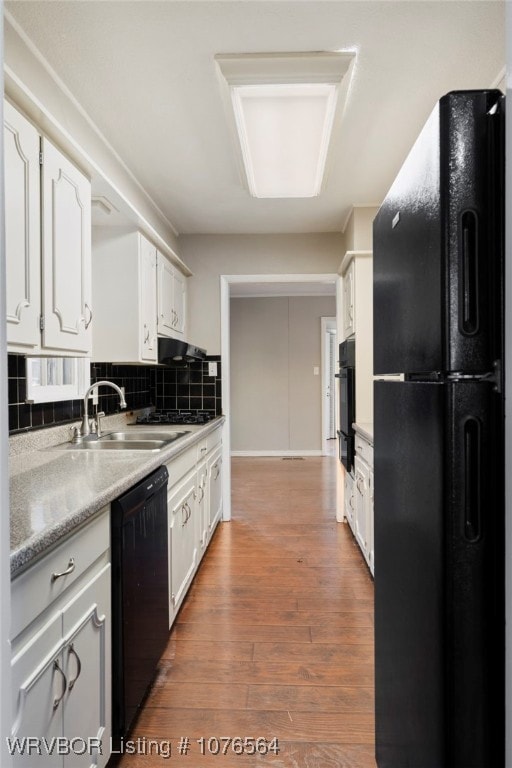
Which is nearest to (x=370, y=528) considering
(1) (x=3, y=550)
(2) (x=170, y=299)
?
(2) (x=170, y=299)

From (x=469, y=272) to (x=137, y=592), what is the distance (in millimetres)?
1462

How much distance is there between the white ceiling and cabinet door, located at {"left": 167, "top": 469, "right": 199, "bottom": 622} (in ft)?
5.87

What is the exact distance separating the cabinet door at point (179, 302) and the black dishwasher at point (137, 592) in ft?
6.66

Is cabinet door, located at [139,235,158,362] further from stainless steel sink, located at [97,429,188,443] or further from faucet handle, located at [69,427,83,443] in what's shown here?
faucet handle, located at [69,427,83,443]

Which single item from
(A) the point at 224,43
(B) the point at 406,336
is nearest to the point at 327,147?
(A) the point at 224,43

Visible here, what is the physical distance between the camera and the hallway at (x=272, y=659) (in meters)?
1.64

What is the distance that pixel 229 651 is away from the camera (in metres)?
2.19

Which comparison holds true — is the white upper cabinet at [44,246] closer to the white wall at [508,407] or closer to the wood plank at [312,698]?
the white wall at [508,407]

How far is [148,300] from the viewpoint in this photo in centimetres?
306

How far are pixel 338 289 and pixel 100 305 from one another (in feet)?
7.11

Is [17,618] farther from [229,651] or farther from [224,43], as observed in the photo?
[224,43]

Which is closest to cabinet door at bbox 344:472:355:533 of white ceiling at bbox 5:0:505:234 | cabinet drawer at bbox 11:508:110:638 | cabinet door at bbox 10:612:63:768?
white ceiling at bbox 5:0:505:234

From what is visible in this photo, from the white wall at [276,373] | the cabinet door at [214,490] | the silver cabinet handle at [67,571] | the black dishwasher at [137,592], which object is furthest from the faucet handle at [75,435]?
the white wall at [276,373]

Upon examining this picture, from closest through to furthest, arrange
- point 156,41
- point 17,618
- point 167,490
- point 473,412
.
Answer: point 473,412
point 17,618
point 156,41
point 167,490
